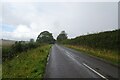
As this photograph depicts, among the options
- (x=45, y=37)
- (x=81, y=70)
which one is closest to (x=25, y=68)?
(x=81, y=70)

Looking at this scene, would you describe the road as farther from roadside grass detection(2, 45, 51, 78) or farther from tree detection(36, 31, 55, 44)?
tree detection(36, 31, 55, 44)

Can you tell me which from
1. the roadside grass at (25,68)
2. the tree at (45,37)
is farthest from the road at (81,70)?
the tree at (45,37)

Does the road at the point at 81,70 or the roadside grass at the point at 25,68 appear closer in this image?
the road at the point at 81,70

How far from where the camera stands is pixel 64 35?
175750 millimetres

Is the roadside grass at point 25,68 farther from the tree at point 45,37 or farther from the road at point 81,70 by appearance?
the tree at point 45,37

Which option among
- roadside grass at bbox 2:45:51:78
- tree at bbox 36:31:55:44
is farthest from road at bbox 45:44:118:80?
tree at bbox 36:31:55:44

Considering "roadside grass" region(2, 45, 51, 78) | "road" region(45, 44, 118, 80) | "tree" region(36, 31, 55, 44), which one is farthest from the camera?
"tree" region(36, 31, 55, 44)

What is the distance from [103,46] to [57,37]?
15012 centimetres

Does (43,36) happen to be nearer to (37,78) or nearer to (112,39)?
(112,39)

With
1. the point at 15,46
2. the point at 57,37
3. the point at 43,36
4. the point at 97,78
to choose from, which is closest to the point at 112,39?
the point at 15,46

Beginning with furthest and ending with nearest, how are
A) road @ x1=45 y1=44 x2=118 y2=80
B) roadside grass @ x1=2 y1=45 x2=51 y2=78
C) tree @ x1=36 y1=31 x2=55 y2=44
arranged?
tree @ x1=36 y1=31 x2=55 y2=44
roadside grass @ x1=2 y1=45 x2=51 y2=78
road @ x1=45 y1=44 x2=118 y2=80

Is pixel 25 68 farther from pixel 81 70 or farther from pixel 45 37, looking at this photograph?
pixel 45 37

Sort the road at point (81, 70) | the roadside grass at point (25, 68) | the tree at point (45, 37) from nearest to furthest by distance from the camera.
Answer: the road at point (81, 70) < the roadside grass at point (25, 68) < the tree at point (45, 37)

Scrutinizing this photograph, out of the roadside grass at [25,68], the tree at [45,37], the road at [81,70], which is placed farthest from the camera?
the tree at [45,37]
